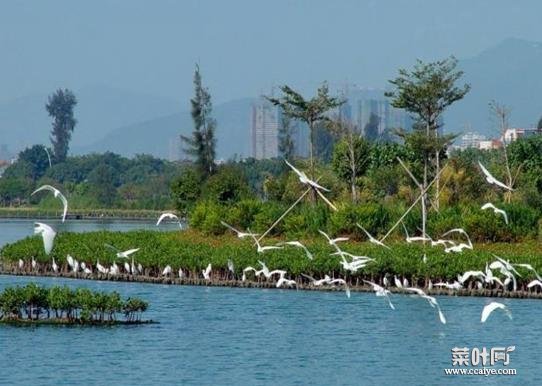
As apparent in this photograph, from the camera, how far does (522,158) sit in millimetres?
85500

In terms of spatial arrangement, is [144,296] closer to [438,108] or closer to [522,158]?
[438,108]

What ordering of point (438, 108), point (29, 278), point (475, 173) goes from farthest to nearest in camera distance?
1. point (475, 173)
2. point (438, 108)
3. point (29, 278)

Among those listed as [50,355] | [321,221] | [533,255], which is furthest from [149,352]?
[321,221]

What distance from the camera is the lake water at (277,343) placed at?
121 feet

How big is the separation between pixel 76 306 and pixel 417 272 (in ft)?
47.8

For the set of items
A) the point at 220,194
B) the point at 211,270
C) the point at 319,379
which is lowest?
the point at 319,379

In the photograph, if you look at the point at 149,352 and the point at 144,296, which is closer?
the point at 149,352

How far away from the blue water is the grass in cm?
125

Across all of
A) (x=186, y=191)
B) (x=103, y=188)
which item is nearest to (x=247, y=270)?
(x=186, y=191)

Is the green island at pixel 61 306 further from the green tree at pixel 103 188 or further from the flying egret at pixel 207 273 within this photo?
the green tree at pixel 103 188

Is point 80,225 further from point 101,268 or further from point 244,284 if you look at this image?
point 244,284

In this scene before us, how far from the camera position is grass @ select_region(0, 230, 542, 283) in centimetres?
5294

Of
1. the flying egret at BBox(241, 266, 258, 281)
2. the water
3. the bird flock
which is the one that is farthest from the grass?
the water

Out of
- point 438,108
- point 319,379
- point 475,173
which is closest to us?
point 319,379
